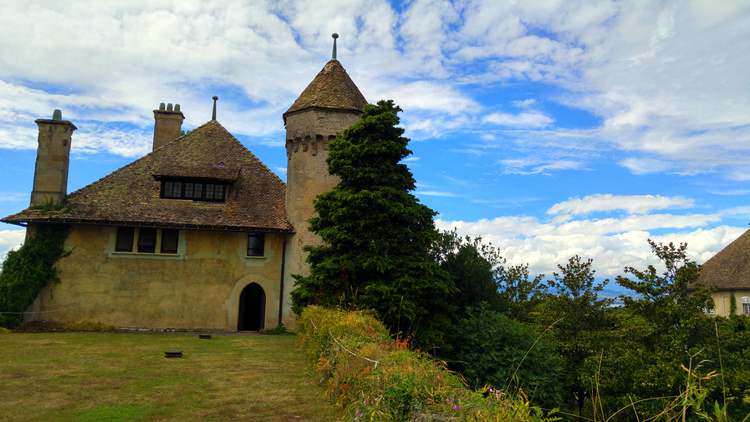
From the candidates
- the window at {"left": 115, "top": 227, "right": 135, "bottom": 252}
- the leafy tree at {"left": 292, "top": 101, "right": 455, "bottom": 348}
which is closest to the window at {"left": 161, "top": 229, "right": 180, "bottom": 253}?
the window at {"left": 115, "top": 227, "right": 135, "bottom": 252}

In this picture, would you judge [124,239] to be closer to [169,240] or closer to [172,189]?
[169,240]

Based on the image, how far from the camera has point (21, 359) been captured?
1450 cm

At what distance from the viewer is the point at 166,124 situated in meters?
32.8

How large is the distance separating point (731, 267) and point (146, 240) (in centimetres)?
4441

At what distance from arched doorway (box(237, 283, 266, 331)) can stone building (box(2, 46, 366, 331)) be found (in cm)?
8

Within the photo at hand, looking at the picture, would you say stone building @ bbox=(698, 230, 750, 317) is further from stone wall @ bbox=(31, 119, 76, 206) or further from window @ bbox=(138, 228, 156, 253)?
stone wall @ bbox=(31, 119, 76, 206)

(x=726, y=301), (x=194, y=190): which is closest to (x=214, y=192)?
(x=194, y=190)

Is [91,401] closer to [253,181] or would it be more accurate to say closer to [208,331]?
[208,331]

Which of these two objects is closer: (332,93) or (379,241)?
(379,241)

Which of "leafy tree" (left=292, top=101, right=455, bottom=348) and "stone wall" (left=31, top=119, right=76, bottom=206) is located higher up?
"stone wall" (left=31, top=119, right=76, bottom=206)

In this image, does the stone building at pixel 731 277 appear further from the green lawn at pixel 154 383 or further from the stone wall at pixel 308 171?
the green lawn at pixel 154 383

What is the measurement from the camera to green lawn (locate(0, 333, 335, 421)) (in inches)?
359

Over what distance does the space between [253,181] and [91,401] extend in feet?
66.8

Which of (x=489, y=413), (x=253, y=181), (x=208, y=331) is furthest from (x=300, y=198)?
(x=489, y=413)
